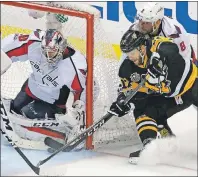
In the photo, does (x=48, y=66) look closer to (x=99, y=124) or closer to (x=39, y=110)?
(x=39, y=110)

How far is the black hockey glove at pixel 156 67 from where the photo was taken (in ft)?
10.7

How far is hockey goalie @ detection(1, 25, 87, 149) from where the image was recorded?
11.4 feet

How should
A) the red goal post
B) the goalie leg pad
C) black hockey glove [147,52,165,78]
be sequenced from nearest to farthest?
black hockey glove [147,52,165,78] → the red goal post → the goalie leg pad

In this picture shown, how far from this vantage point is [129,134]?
3.65 metres

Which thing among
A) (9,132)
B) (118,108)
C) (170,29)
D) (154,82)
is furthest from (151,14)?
(9,132)

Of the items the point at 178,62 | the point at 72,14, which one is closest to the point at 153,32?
the point at 178,62

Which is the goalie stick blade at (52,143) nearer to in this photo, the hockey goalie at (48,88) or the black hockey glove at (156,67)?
the hockey goalie at (48,88)

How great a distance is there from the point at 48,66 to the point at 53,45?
0.52 feet

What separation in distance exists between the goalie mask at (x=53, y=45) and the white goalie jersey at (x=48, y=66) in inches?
2.5

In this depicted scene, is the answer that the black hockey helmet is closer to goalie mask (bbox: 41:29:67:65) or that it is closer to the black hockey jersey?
the black hockey jersey

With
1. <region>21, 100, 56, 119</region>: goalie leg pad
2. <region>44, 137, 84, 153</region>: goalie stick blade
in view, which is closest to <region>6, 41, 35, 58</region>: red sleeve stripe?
<region>21, 100, 56, 119</region>: goalie leg pad

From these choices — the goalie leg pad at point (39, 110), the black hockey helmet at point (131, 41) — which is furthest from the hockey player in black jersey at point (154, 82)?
the goalie leg pad at point (39, 110)

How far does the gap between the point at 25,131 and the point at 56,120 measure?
151 millimetres

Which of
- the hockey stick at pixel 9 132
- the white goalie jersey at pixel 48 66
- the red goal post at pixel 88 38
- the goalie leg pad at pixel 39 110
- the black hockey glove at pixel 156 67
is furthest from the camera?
the goalie leg pad at pixel 39 110
